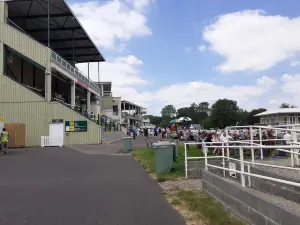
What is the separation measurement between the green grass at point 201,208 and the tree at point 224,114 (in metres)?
95.6

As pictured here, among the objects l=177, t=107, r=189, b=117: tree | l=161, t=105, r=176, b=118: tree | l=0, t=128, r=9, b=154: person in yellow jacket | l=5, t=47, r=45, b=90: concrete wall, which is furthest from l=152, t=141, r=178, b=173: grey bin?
l=161, t=105, r=176, b=118: tree

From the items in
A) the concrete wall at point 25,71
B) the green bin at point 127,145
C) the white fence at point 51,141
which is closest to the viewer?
the green bin at point 127,145

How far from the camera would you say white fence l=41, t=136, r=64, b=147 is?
25.6 m

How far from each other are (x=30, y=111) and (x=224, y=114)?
268ft

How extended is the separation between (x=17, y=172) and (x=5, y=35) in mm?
19972

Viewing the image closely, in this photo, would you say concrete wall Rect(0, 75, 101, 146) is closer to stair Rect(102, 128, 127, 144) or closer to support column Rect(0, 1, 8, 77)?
support column Rect(0, 1, 8, 77)

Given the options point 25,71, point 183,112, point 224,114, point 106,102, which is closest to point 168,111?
point 183,112

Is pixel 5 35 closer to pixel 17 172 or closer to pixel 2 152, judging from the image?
pixel 2 152

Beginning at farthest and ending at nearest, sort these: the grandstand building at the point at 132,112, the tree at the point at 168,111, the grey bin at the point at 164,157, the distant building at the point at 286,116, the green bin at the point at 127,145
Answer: the tree at the point at 168,111 → the grandstand building at the point at 132,112 → the distant building at the point at 286,116 → the green bin at the point at 127,145 → the grey bin at the point at 164,157

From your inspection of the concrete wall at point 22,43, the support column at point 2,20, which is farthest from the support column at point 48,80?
the support column at point 2,20

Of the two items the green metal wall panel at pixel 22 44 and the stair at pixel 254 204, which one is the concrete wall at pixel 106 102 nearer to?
the green metal wall panel at pixel 22 44

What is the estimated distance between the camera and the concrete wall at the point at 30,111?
89.1ft

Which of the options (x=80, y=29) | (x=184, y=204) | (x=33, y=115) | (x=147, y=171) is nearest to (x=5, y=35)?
(x=33, y=115)

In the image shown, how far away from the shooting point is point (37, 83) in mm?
38094
